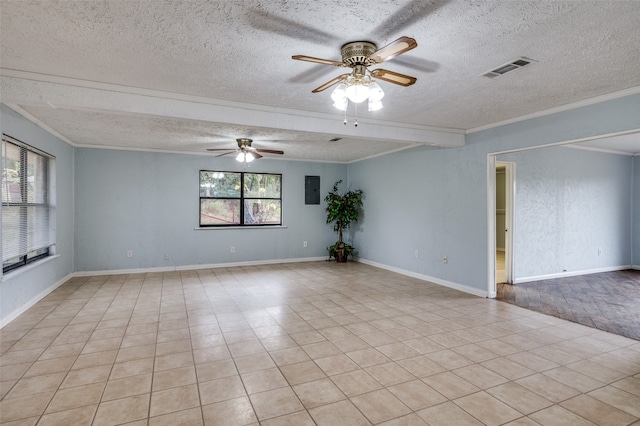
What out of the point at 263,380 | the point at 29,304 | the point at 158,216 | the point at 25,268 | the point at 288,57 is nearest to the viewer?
the point at 263,380

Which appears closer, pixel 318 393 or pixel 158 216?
pixel 318 393

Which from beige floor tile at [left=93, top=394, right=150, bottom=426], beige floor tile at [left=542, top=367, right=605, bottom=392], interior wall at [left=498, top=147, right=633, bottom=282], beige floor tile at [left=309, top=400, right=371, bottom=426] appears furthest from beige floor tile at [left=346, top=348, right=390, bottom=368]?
interior wall at [left=498, top=147, right=633, bottom=282]

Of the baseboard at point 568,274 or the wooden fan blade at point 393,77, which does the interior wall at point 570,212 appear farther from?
the wooden fan blade at point 393,77

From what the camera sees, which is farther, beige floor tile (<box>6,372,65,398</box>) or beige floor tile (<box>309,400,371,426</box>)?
beige floor tile (<box>6,372,65,398</box>)

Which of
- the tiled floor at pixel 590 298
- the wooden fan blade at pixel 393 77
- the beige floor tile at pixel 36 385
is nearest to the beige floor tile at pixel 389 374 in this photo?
the wooden fan blade at pixel 393 77

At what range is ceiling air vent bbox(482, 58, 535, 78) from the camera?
8.91 ft

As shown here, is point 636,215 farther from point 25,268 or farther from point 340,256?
point 25,268

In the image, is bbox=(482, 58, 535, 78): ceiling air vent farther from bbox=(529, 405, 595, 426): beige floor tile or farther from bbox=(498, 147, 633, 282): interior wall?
bbox=(498, 147, 633, 282): interior wall

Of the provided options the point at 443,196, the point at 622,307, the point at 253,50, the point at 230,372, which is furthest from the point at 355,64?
the point at 622,307

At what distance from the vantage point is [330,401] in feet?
7.45

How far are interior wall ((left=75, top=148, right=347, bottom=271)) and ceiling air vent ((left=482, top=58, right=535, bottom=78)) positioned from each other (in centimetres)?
521

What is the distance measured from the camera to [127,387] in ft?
7.99

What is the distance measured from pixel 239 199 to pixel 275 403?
18.0 feet

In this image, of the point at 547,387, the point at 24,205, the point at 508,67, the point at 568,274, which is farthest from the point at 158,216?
the point at 568,274
